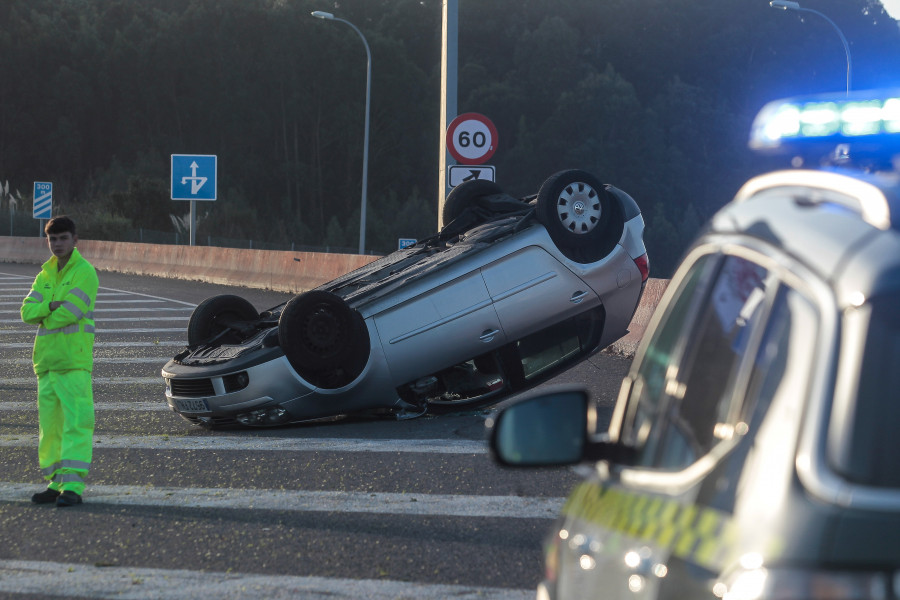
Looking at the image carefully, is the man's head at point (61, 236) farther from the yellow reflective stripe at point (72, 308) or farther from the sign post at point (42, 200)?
the sign post at point (42, 200)

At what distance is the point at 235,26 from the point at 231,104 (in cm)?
469

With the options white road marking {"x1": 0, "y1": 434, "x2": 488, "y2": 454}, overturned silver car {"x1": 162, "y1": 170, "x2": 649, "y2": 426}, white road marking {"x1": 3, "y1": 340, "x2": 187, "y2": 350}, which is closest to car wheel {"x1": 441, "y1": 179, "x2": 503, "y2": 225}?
overturned silver car {"x1": 162, "y1": 170, "x2": 649, "y2": 426}

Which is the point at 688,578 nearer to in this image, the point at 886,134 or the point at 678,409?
the point at 678,409

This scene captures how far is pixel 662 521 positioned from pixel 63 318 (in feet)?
18.9

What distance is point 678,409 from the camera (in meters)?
2.21

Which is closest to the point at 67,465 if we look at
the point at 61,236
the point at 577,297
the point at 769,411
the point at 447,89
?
the point at 61,236

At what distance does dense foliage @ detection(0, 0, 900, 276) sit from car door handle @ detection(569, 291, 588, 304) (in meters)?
59.1

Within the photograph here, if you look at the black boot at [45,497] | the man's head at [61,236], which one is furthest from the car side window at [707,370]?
the man's head at [61,236]

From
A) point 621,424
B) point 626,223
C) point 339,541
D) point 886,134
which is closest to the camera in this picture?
point 886,134

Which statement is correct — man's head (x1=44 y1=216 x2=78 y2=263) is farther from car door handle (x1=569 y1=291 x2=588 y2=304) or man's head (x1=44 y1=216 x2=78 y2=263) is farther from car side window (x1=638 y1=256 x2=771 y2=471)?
car side window (x1=638 y1=256 x2=771 y2=471)

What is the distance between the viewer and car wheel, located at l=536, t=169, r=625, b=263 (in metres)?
9.40

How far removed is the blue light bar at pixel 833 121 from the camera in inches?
80.8

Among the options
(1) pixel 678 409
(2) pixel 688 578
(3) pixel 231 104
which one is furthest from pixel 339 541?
(3) pixel 231 104

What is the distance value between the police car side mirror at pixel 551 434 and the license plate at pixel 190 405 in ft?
22.4
